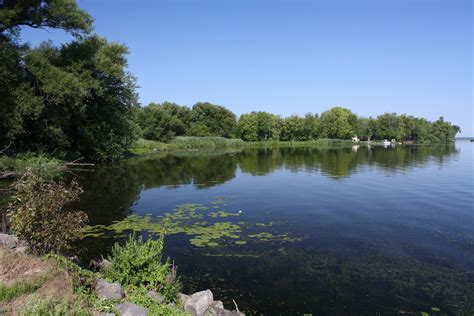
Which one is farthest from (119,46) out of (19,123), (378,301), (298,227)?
(378,301)

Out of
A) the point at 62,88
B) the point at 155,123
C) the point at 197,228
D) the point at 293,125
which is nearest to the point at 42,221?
the point at 197,228

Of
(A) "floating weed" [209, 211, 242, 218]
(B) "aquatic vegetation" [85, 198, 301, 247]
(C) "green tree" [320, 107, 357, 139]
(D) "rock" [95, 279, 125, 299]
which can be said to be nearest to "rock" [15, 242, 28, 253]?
(D) "rock" [95, 279, 125, 299]

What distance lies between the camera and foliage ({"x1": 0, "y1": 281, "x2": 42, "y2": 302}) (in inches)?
257

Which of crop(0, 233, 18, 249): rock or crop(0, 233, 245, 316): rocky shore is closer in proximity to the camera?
crop(0, 233, 245, 316): rocky shore

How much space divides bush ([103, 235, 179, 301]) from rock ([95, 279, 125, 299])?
594 mm

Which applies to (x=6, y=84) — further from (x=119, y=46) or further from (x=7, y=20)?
(x=119, y=46)

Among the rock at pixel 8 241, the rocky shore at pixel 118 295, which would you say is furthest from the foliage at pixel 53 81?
the rocky shore at pixel 118 295

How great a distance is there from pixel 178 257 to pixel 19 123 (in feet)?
80.9

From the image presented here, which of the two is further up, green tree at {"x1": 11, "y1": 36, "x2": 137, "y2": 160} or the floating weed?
green tree at {"x1": 11, "y1": 36, "x2": 137, "y2": 160}

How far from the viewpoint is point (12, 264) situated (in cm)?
756

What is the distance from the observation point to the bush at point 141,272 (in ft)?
27.9

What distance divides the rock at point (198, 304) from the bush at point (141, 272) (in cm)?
57

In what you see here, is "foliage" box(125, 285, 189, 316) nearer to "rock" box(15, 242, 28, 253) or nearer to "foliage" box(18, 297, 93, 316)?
"foliage" box(18, 297, 93, 316)

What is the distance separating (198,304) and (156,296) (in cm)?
99
